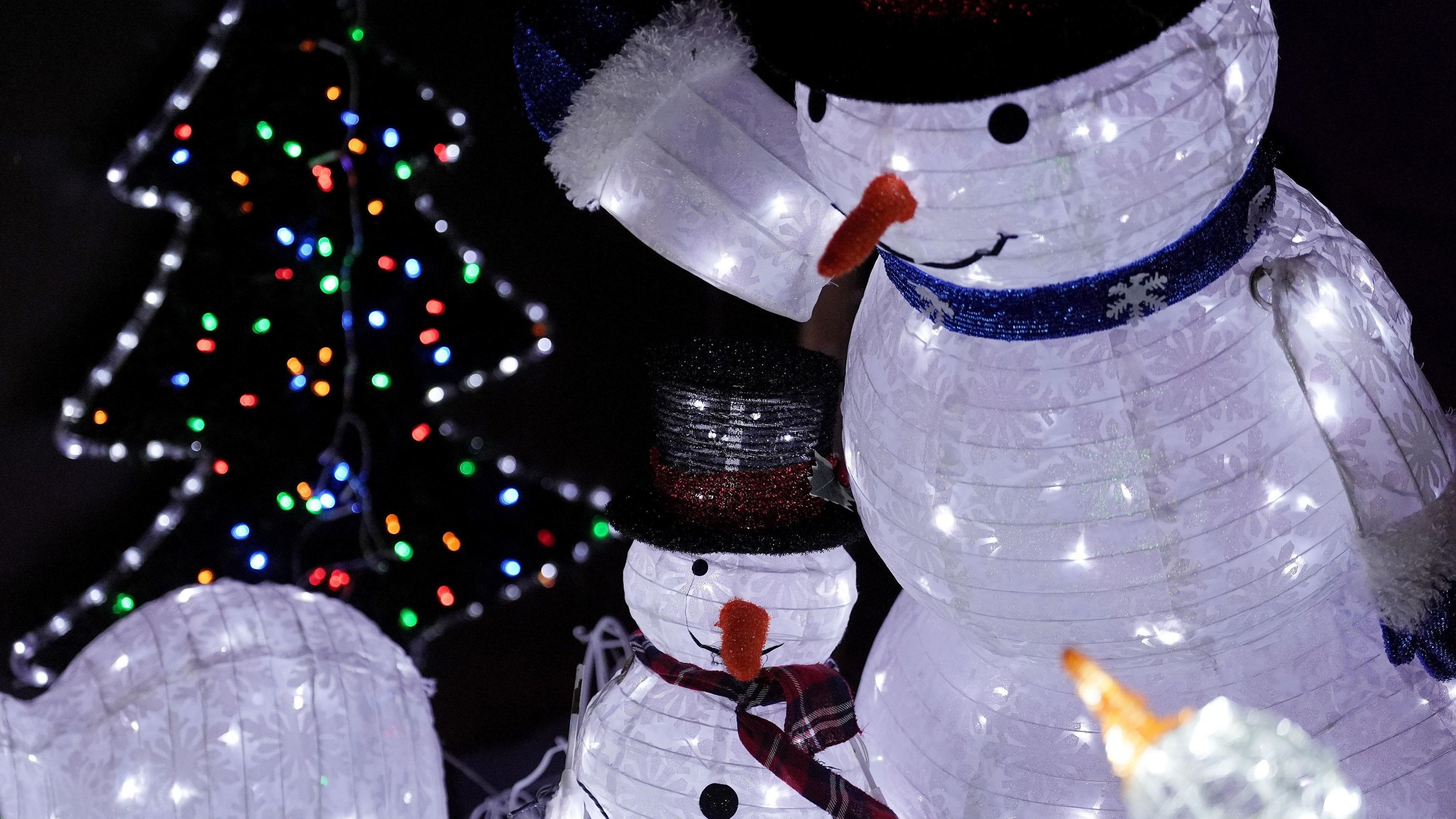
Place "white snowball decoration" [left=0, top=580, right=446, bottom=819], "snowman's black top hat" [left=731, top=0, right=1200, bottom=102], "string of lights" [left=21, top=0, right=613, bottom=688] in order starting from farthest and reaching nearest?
"string of lights" [left=21, top=0, right=613, bottom=688] → "white snowball decoration" [left=0, top=580, right=446, bottom=819] → "snowman's black top hat" [left=731, top=0, right=1200, bottom=102]

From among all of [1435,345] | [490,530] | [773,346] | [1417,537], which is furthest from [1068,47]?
[490,530]

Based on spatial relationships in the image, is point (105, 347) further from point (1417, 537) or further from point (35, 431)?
point (1417, 537)

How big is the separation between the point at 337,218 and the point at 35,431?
477 millimetres

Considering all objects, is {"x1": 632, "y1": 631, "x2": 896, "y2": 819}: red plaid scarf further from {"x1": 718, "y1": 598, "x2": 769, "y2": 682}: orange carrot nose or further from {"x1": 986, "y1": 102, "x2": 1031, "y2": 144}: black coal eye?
{"x1": 986, "y1": 102, "x2": 1031, "y2": 144}: black coal eye

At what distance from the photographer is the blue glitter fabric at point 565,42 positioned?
1.13 meters

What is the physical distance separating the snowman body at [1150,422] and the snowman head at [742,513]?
0.19 meters

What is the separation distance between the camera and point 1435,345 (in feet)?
4.20

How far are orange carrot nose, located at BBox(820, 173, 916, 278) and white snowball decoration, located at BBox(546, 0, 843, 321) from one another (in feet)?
0.77

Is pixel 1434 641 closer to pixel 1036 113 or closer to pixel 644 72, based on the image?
pixel 1036 113

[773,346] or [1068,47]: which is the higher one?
[1068,47]

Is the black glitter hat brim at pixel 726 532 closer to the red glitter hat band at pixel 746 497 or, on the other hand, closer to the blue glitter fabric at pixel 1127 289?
the red glitter hat band at pixel 746 497

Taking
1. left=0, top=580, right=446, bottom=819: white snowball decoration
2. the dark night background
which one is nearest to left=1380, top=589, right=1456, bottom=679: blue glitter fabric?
the dark night background

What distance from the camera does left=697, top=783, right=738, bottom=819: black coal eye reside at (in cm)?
128

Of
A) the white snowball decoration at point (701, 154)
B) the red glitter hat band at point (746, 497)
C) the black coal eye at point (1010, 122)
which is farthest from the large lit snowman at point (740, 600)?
the black coal eye at point (1010, 122)
